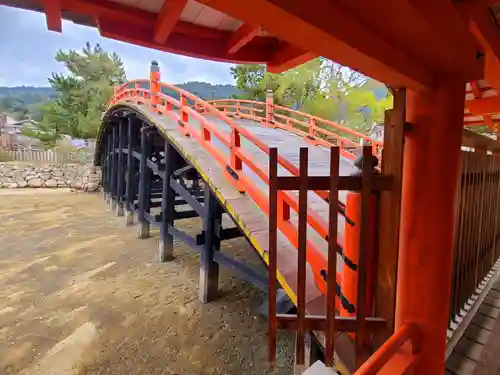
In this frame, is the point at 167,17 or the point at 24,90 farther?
the point at 24,90

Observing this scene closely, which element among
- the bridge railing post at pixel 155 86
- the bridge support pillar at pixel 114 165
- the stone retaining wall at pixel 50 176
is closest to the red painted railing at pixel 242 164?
the bridge railing post at pixel 155 86

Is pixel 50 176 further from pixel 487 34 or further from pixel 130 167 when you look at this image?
pixel 487 34

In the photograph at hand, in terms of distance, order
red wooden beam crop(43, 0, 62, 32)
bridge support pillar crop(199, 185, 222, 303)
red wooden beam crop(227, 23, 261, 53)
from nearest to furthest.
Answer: red wooden beam crop(43, 0, 62, 32), red wooden beam crop(227, 23, 261, 53), bridge support pillar crop(199, 185, 222, 303)

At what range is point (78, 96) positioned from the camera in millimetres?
19203

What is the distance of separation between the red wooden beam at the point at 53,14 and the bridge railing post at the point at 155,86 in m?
5.13

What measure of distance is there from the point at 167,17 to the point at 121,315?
406cm

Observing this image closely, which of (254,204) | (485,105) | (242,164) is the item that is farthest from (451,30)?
(242,164)

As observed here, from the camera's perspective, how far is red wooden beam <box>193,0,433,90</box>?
81 cm

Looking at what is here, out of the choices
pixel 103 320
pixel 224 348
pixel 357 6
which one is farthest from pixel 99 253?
pixel 357 6

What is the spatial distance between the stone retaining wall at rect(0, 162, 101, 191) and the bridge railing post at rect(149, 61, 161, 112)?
11.1 m

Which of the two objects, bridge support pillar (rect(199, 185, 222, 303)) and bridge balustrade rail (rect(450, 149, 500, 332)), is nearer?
bridge balustrade rail (rect(450, 149, 500, 332))

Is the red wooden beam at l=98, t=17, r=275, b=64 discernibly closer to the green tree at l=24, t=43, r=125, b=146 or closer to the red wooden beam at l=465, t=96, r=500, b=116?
the red wooden beam at l=465, t=96, r=500, b=116

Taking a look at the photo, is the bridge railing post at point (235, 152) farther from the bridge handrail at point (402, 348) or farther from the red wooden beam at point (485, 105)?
the red wooden beam at point (485, 105)

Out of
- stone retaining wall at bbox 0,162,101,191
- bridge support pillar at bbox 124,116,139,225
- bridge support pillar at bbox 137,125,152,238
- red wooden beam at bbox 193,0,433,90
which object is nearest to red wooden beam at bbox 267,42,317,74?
red wooden beam at bbox 193,0,433,90
